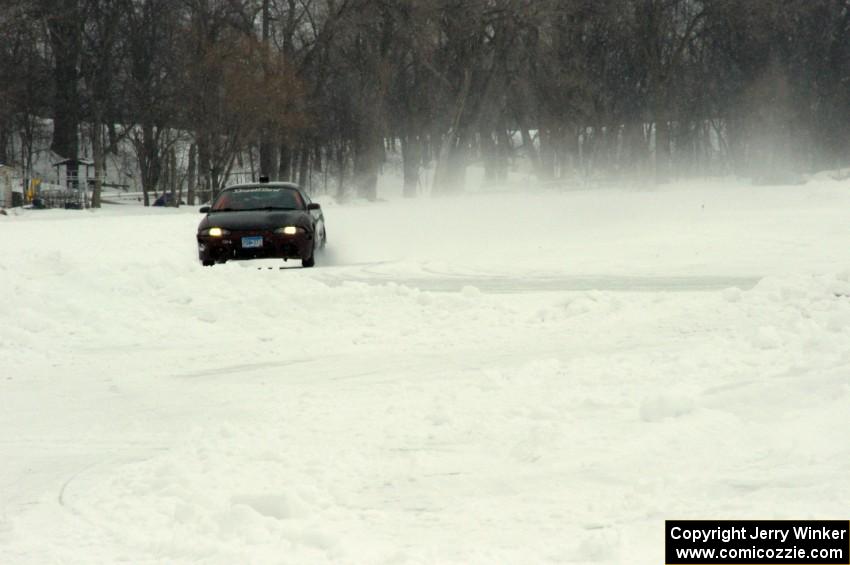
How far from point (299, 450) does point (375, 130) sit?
172ft

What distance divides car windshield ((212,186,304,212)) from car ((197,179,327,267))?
2 centimetres

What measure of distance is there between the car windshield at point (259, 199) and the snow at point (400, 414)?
3.54 metres

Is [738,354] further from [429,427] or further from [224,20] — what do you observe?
[224,20]

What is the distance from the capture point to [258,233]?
18.6m

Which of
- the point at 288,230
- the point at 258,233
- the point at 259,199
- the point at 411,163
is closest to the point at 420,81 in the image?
the point at 411,163

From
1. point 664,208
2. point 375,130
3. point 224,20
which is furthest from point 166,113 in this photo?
point 664,208

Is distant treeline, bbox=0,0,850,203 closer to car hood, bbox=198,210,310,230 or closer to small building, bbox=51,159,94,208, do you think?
small building, bbox=51,159,94,208

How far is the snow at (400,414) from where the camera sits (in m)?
5.50

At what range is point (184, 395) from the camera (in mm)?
9320

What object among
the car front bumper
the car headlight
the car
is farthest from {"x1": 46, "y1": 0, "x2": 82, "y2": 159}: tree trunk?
the car headlight

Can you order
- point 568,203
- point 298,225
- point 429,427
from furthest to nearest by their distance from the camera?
point 568,203, point 298,225, point 429,427

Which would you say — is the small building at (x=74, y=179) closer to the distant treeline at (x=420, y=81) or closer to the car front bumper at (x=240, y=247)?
the distant treeline at (x=420, y=81)

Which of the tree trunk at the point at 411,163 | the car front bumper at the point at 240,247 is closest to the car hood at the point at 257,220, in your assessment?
the car front bumper at the point at 240,247

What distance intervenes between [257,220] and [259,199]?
1.20 metres
